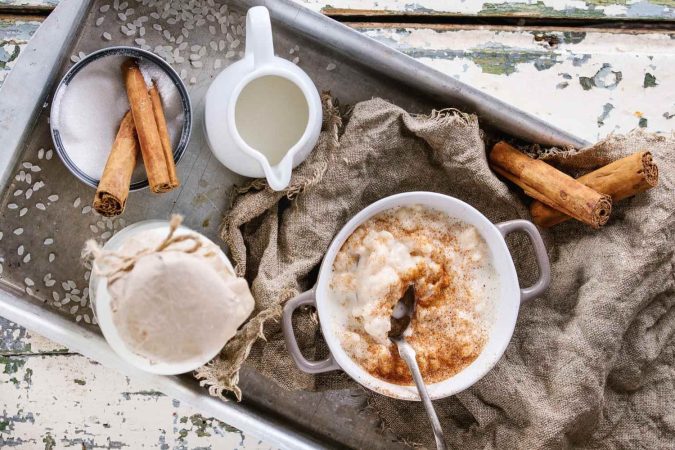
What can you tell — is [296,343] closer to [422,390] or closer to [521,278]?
[422,390]

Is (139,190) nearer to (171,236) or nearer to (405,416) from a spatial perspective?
(171,236)

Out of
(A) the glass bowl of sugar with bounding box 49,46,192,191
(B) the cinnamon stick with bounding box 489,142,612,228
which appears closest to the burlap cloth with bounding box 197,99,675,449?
(B) the cinnamon stick with bounding box 489,142,612,228

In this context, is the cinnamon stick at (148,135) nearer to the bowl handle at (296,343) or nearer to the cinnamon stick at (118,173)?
the cinnamon stick at (118,173)

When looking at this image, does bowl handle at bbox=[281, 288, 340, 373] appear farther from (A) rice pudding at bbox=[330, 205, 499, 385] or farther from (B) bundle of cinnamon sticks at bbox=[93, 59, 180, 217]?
(B) bundle of cinnamon sticks at bbox=[93, 59, 180, 217]

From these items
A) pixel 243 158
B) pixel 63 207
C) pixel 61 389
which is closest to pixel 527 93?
pixel 243 158

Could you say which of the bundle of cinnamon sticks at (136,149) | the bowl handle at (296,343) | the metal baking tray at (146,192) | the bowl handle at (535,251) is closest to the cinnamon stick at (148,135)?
the bundle of cinnamon sticks at (136,149)
